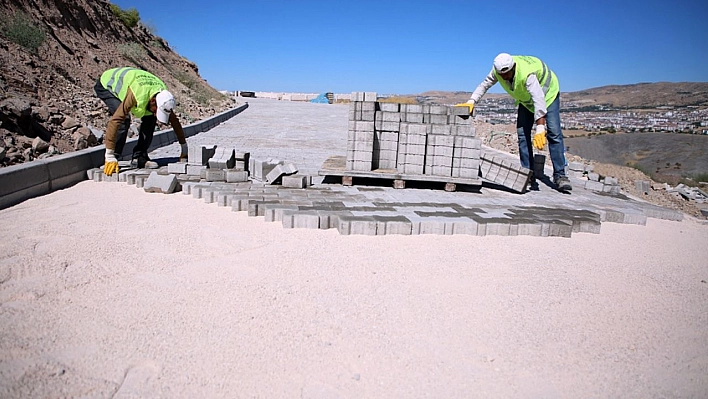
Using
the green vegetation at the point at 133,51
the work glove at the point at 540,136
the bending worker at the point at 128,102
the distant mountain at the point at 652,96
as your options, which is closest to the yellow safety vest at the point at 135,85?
the bending worker at the point at 128,102

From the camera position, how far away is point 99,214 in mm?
5043

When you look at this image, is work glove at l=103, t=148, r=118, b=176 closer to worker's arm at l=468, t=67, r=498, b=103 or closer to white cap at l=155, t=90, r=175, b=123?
white cap at l=155, t=90, r=175, b=123

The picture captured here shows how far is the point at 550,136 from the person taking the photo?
7.44 m

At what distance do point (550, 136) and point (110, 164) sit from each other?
269 inches

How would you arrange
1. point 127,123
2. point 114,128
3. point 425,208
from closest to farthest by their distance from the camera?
point 425,208 < point 114,128 < point 127,123

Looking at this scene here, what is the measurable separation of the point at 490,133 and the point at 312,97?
98.6 ft

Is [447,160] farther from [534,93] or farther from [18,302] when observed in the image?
[18,302]

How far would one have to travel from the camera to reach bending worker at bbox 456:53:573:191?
6.99m

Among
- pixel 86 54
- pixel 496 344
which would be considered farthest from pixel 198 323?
pixel 86 54

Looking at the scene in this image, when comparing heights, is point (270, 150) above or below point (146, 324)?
above

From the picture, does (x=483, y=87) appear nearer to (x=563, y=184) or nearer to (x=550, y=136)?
(x=550, y=136)

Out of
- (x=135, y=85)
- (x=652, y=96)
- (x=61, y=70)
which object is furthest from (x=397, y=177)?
(x=652, y=96)

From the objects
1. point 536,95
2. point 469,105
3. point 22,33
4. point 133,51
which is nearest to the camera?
point 536,95

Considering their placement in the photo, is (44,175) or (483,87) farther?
(483,87)
